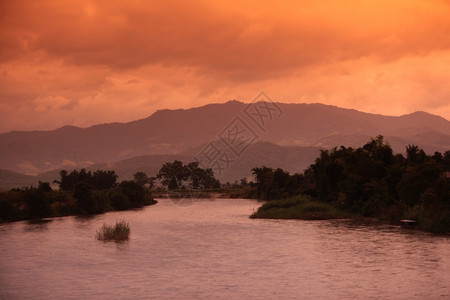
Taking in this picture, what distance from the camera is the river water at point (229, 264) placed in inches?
1415

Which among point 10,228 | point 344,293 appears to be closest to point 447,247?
point 344,293

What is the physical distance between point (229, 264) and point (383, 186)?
47474 millimetres

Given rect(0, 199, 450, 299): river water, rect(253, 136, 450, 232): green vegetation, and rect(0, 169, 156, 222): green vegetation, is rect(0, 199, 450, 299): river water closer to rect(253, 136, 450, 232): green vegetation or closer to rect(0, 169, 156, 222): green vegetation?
rect(253, 136, 450, 232): green vegetation

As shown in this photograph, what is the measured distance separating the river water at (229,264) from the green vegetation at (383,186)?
5440 mm

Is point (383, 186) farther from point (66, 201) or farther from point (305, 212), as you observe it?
point (66, 201)

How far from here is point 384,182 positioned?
87.4 m

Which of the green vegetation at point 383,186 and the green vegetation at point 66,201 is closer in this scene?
the green vegetation at point 383,186

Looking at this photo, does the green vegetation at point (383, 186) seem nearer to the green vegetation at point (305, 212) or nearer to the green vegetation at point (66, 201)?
the green vegetation at point (305, 212)

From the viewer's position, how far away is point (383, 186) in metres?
87.2

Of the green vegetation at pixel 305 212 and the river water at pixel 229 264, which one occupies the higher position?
the green vegetation at pixel 305 212

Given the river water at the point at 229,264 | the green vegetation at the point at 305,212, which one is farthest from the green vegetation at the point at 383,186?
the river water at the point at 229,264

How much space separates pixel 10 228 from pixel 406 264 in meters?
53.2

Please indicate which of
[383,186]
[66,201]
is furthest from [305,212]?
[66,201]

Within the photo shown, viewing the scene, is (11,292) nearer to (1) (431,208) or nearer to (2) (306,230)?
(2) (306,230)
